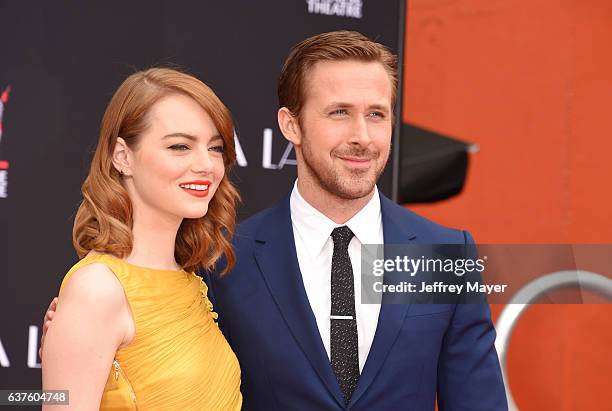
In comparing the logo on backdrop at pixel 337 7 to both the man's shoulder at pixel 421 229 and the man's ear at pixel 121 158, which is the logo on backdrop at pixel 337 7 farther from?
the man's ear at pixel 121 158

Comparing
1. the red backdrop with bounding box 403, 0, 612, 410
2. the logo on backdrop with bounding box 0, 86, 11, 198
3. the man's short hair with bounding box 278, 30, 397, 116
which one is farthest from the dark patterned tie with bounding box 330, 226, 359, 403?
the red backdrop with bounding box 403, 0, 612, 410

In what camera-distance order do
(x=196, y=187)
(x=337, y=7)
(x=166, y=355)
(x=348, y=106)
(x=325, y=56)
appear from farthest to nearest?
(x=337, y=7) < (x=325, y=56) < (x=348, y=106) < (x=196, y=187) < (x=166, y=355)

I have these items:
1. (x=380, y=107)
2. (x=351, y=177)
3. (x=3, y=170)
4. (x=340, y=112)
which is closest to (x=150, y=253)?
(x=351, y=177)

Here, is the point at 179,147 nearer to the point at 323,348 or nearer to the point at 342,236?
the point at 342,236

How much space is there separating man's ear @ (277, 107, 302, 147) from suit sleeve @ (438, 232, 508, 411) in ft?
2.75

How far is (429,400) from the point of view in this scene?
2865mm

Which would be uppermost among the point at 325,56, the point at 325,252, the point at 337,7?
the point at 337,7

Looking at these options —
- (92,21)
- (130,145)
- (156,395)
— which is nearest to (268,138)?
(92,21)

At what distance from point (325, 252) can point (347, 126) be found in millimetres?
450

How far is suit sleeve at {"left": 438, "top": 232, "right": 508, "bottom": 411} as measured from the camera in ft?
9.37

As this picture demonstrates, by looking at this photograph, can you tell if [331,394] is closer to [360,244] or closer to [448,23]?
[360,244]

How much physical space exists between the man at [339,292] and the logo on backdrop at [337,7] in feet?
3.95

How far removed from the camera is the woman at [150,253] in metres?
2.45

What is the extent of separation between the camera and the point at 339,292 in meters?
2.88
